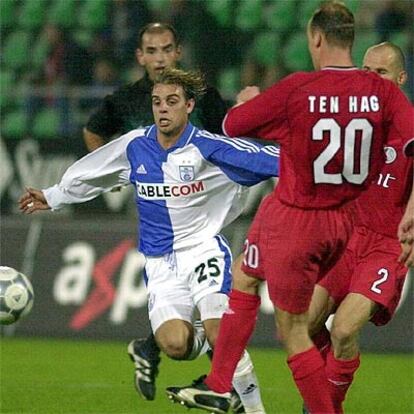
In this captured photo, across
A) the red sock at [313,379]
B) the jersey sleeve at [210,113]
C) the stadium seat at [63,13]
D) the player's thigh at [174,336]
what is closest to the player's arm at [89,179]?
the jersey sleeve at [210,113]

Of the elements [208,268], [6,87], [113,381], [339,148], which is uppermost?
[339,148]

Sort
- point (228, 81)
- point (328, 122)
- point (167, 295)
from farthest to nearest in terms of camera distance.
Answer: point (228, 81)
point (167, 295)
point (328, 122)

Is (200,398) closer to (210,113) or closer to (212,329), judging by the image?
(212,329)

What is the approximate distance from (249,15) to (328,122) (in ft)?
29.9

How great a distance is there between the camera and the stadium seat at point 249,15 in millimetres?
15930

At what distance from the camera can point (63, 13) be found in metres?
16.7

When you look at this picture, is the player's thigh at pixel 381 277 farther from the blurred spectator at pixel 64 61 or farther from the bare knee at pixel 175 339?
the blurred spectator at pixel 64 61

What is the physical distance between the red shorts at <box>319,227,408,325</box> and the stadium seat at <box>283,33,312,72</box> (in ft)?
25.4

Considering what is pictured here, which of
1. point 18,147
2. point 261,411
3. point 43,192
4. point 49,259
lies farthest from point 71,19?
point 261,411

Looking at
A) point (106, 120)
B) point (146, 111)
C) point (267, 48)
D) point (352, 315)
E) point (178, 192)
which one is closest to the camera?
point (352, 315)

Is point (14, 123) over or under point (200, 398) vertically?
over

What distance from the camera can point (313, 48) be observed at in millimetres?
7066

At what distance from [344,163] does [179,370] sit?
537 centimetres

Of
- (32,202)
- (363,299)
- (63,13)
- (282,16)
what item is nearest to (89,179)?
(32,202)
